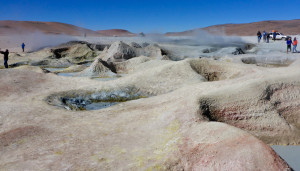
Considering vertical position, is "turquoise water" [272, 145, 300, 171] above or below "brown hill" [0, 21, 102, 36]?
below

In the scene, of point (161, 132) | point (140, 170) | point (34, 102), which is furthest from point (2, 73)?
point (140, 170)

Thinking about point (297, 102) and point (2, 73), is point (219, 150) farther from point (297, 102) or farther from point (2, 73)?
point (2, 73)

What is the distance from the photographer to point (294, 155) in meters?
4.31

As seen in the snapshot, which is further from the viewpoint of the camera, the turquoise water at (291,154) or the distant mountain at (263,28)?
the distant mountain at (263,28)

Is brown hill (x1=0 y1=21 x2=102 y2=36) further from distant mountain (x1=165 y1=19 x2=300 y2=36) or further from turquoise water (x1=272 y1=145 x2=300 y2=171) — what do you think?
turquoise water (x1=272 y1=145 x2=300 y2=171)

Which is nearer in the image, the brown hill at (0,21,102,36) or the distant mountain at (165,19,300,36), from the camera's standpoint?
the distant mountain at (165,19,300,36)

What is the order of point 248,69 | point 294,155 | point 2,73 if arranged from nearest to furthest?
point 294,155
point 248,69
point 2,73

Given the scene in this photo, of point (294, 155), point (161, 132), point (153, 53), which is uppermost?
point (153, 53)

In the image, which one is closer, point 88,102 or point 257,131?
point 257,131

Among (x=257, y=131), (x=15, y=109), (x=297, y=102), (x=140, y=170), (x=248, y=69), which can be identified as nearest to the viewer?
(x=140, y=170)

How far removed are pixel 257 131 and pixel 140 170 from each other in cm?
248

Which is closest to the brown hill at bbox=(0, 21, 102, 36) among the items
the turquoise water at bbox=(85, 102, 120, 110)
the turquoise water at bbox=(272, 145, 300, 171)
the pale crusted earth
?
the turquoise water at bbox=(85, 102, 120, 110)

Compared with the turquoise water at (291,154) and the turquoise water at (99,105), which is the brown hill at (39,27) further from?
the turquoise water at (291,154)

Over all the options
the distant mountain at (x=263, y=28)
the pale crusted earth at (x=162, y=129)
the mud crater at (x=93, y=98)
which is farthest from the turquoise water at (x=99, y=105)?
the distant mountain at (x=263, y=28)
